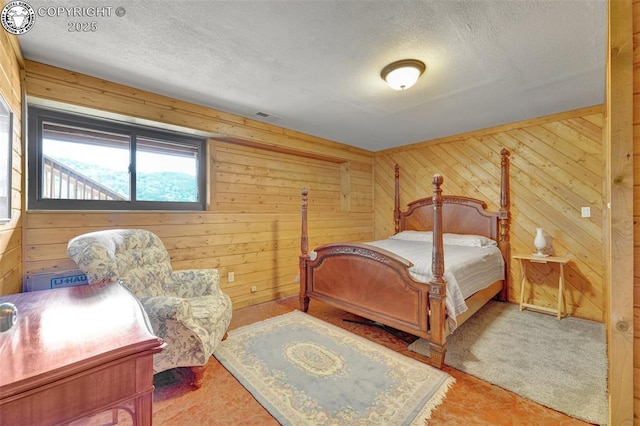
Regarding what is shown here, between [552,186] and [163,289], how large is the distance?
4318 mm

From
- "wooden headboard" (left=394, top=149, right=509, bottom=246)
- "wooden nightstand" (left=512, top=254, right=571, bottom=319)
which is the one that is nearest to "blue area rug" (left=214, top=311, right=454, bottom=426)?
"wooden headboard" (left=394, top=149, right=509, bottom=246)

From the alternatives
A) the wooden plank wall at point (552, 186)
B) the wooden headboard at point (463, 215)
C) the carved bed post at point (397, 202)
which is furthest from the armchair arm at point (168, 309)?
→ the wooden plank wall at point (552, 186)

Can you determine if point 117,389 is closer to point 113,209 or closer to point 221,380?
point 221,380

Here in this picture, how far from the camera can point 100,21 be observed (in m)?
1.65

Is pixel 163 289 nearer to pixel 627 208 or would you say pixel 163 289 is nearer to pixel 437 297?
pixel 437 297

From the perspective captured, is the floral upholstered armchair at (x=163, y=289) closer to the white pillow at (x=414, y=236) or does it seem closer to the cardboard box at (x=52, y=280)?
the cardboard box at (x=52, y=280)

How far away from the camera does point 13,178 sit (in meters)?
1.79

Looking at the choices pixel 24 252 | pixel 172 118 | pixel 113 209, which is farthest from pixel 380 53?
pixel 24 252

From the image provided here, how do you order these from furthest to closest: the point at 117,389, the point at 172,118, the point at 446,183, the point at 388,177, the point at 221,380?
the point at 388,177 < the point at 446,183 < the point at 172,118 < the point at 221,380 < the point at 117,389

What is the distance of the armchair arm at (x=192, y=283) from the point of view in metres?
2.34

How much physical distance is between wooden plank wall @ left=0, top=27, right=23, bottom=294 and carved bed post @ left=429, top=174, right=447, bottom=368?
109 inches

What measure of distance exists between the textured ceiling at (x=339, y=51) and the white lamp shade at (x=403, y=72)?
0.21 feet

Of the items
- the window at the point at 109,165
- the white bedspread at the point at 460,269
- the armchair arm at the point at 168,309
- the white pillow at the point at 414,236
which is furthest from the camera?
the white pillow at the point at 414,236

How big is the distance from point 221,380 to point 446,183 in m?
3.83
